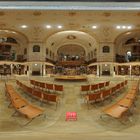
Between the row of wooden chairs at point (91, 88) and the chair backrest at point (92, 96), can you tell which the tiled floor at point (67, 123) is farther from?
the row of wooden chairs at point (91, 88)

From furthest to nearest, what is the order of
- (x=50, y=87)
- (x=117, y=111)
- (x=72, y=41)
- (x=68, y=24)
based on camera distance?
1. (x=72, y=41)
2. (x=68, y=24)
3. (x=50, y=87)
4. (x=117, y=111)

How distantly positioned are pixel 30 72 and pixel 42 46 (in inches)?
147

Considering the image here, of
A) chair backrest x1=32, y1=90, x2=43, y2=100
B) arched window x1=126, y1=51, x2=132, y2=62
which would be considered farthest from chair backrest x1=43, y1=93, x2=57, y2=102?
arched window x1=126, y1=51, x2=132, y2=62

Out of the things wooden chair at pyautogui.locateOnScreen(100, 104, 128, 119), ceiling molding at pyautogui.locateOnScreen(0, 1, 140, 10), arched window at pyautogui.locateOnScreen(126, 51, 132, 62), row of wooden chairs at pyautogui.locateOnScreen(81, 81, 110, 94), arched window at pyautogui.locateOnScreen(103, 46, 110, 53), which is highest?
arched window at pyautogui.locateOnScreen(103, 46, 110, 53)

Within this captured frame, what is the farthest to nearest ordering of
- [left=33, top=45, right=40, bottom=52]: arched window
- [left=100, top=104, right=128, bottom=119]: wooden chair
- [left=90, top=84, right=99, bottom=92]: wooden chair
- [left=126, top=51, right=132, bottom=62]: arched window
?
[left=126, top=51, right=132, bottom=62]: arched window
[left=33, top=45, right=40, bottom=52]: arched window
[left=90, top=84, right=99, bottom=92]: wooden chair
[left=100, top=104, right=128, bottom=119]: wooden chair

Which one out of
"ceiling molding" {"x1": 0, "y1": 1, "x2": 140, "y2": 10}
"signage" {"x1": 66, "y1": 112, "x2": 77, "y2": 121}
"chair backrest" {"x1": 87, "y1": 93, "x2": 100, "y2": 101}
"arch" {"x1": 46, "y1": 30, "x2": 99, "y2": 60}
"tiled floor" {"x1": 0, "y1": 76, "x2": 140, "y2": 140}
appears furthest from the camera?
"arch" {"x1": 46, "y1": 30, "x2": 99, "y2": 60}

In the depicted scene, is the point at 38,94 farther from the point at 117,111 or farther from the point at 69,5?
the point at 69,5

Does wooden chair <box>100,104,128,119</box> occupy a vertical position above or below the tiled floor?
above

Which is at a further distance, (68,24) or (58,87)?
(68,24)

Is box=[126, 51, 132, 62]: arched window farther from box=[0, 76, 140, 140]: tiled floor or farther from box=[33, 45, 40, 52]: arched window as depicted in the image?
box=[0, 76, 140, 140]: tiled floor

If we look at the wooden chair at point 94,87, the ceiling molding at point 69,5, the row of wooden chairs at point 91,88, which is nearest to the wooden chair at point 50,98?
the row of wooden chairs at point 91,88

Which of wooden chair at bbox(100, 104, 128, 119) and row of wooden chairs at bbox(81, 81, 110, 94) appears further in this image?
row of wooden chairs at bbox(81, 81, 110, 94)

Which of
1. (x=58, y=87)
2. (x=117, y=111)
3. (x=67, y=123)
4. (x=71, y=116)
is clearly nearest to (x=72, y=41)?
(x=58, y=87)

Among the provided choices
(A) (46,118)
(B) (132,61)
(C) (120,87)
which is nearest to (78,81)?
(C) (120,87)
